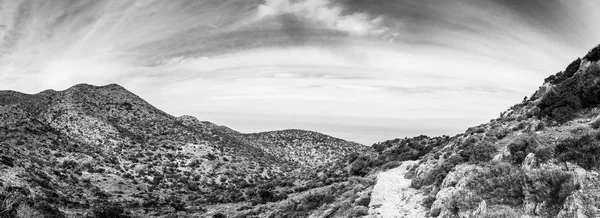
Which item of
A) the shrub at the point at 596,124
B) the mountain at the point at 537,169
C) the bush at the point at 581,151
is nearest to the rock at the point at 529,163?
the mountain at the point at 537,169

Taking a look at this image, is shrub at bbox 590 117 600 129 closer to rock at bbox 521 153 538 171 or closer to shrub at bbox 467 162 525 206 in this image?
rock at bbox 521 153 538 171

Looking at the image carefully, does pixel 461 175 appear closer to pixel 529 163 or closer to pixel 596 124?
pixel 529 163

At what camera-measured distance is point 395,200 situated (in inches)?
752

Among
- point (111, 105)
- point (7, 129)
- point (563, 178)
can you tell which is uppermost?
point (111, 105)

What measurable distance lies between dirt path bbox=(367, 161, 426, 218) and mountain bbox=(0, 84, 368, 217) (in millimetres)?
12680

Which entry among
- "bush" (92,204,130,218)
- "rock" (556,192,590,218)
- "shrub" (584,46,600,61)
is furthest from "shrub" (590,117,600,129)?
"bush" (92,204,130,218)

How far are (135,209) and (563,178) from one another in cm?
3533

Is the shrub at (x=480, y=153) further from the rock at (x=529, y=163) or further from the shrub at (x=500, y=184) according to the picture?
the rock at (x=529, y=163)

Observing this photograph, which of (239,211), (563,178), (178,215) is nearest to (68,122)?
(178,215)

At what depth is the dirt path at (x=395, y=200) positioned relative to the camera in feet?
54.4

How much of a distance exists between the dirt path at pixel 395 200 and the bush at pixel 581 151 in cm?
686

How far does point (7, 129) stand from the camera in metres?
39.1

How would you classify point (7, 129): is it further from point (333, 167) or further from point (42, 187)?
point (333, 167)

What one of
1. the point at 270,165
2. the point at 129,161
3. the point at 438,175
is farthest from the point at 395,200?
the point at 129,161
